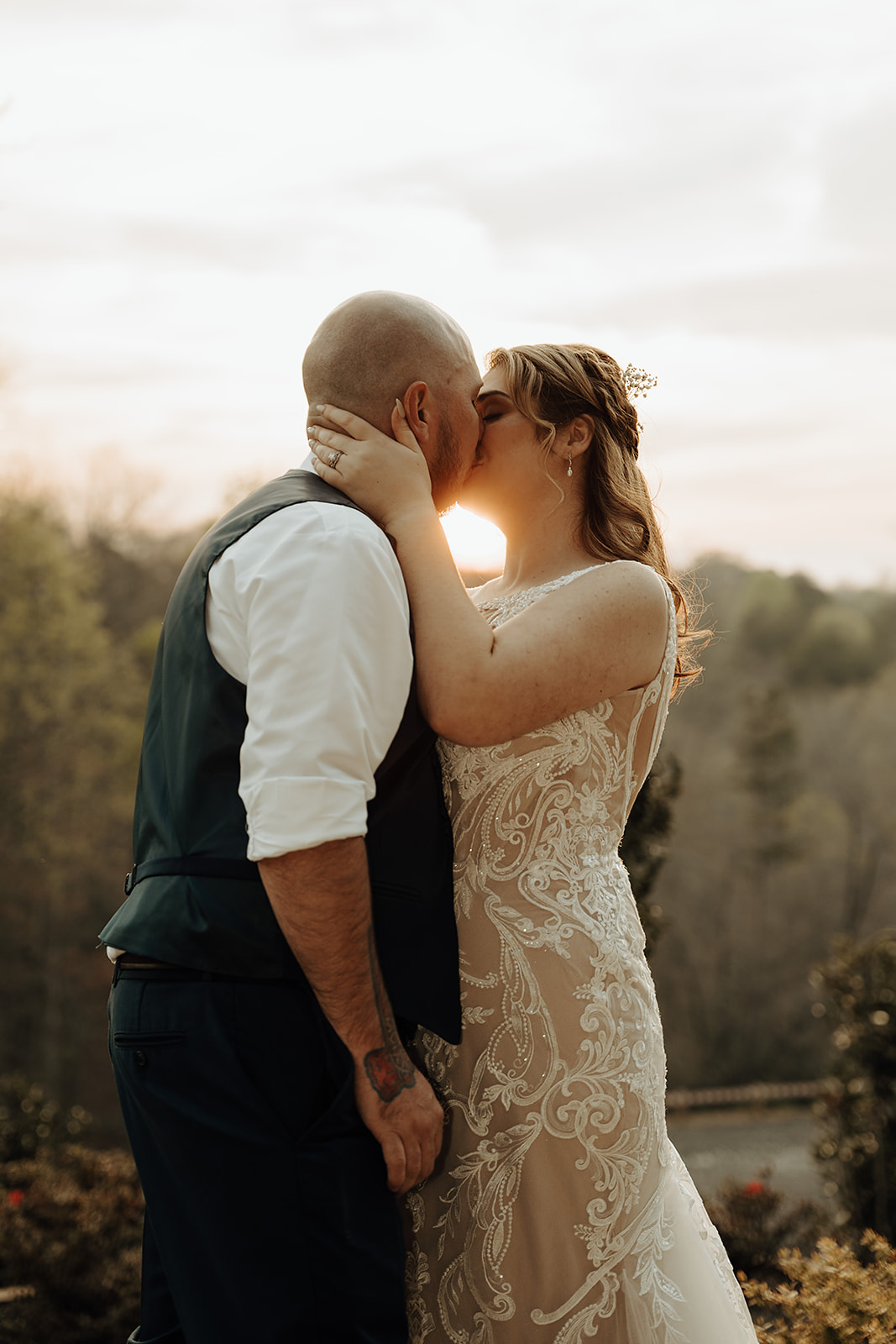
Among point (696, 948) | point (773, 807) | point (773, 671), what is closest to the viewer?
point (696, 948)

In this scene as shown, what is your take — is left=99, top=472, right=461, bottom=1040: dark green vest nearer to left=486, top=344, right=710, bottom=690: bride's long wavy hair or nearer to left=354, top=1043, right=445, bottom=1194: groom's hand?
left=354, top=1043, right=445, bottom=1194: groom's hand

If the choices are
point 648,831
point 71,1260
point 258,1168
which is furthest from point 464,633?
point 71,1260

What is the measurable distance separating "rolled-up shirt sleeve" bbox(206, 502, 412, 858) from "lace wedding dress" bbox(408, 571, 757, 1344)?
52 cm

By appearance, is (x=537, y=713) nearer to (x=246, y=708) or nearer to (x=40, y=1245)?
(x=246, y=708)

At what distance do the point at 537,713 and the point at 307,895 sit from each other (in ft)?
2.02

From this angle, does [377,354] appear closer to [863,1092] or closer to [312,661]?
[312,661]

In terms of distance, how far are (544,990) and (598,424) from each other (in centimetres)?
122

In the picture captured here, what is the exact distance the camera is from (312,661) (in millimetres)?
1575

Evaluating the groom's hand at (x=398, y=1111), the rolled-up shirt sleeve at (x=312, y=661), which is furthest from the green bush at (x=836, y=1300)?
the rolled-up shirt sleeve at (x=312, y=661)

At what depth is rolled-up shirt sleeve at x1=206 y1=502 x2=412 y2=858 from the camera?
1545mm

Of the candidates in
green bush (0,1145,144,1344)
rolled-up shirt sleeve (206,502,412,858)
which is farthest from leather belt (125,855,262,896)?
green bush (0,1145,144,1344)

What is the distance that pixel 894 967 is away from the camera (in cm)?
578

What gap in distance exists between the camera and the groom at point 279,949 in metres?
1.58

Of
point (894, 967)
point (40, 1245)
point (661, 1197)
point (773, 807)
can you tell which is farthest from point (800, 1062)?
point (661, 1197)
